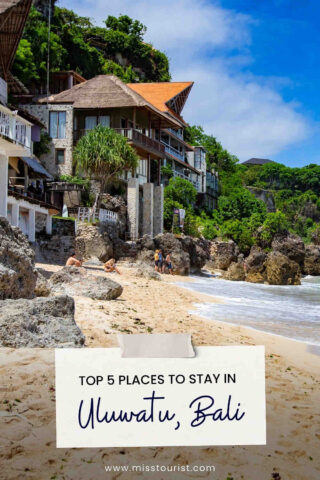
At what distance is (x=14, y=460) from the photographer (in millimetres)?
2893

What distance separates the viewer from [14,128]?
67.0 ft

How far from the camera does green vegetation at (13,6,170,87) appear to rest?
34.8 metres

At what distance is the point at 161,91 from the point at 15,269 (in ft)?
124

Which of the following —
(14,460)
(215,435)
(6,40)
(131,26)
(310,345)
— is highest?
(131,26)

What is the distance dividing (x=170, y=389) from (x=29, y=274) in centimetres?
653

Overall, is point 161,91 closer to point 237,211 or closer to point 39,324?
point 237,211

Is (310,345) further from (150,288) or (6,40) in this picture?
(6,40)

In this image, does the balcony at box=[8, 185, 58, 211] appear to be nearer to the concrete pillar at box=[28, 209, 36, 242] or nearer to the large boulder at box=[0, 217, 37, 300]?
the concrete pillar at box=[28, 209, 36, 242]

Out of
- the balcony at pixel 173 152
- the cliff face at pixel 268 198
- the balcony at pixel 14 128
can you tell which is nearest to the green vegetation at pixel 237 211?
the cliff face at pixel 268 198

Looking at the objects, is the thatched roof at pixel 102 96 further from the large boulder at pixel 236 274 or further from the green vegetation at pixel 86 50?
the large boulder at pixel 236 274

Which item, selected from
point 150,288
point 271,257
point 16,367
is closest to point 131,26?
point 271,257

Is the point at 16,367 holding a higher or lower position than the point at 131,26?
lower

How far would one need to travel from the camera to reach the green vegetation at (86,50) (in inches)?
1371

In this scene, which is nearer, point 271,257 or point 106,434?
point 106,434
